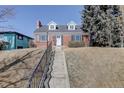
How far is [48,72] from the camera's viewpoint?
28.0 feet

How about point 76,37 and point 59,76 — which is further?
point 76,37

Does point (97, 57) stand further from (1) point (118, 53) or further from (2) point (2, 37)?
(2) point (2, 37)

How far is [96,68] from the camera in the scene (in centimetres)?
987

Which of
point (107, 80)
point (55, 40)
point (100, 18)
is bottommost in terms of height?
point (107, 80)

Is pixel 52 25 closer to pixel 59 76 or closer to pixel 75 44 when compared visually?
pixel 75 44

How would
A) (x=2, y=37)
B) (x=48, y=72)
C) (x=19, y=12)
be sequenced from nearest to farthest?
(x=48, y=72)
(x=19, y=12)
(x=2, y=37)

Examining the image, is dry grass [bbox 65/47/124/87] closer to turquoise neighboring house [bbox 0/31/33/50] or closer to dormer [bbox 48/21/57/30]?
dormer [bbox 48/21/57/30]

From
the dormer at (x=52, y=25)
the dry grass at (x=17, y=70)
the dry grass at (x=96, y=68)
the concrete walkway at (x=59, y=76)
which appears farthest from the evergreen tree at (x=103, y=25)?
the concrete walkway at (x=59, y=76)

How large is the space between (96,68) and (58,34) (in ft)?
32.8

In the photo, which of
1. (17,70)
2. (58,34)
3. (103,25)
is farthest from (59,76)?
(58,34)

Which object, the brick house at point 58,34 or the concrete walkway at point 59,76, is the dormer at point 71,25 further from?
the concrete walkway at point 59,76

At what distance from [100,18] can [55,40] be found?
12.8 ft

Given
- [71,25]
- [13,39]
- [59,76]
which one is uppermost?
[71,25]

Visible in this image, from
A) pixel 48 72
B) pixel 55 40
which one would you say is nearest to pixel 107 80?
pixel 48 72
